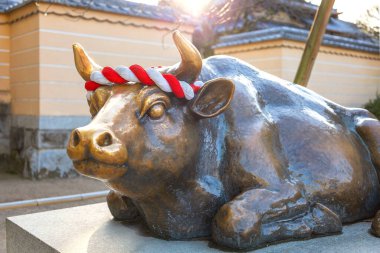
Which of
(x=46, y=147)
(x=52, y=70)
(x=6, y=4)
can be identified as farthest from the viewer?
(x=6, y=4)

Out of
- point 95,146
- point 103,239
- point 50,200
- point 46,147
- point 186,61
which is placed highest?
point 186,61

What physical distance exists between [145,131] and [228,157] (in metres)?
0.39

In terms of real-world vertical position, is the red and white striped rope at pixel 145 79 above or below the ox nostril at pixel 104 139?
above

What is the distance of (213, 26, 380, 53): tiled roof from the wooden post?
3927mm

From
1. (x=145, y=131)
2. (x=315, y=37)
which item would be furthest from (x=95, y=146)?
(x=315, y=37)

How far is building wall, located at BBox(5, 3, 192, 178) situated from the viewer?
6.96m

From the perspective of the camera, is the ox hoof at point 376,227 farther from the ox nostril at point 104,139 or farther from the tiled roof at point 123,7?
the tiled roof at point 123,7

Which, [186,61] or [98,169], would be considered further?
[186,61]

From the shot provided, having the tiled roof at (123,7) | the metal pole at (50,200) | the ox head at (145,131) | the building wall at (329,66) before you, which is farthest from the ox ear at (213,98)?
the building wall at (329,66)

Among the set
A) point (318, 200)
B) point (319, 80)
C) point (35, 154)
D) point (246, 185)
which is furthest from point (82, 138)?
point (319, 80)

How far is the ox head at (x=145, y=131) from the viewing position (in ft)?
5.07

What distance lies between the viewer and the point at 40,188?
6129 mm

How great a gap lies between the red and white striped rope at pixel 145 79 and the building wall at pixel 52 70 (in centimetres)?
539

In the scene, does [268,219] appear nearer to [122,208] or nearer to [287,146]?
[287,146]
